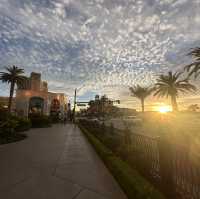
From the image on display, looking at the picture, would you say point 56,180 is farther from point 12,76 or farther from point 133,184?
point 12,76

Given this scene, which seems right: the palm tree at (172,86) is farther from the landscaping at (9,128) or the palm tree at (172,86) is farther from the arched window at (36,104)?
the arched window at (36,104)

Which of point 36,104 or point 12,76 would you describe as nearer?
point 12,76

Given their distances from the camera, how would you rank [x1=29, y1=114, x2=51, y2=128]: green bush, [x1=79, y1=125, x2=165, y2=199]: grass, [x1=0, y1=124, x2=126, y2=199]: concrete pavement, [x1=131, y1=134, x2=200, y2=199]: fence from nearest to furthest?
[x1=131, y1=134, x2=200, y2=199]: fence → [x1=79, y1=125, x2=165, y2=199]: grass → [x1=0, y1=124, x2=126, y2=199]: concrete pavement → [x1=29, y1=114, x2=51, y2=128]: green bush

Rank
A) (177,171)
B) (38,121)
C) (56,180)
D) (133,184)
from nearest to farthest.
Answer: (177,171) < (133,184) < (56,180) < (38,121)

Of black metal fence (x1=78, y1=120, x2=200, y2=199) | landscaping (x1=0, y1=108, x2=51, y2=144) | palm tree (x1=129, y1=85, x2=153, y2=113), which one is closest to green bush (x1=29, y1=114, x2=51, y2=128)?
landscaping (x1=0, y1=108, x2=51, y2=144)

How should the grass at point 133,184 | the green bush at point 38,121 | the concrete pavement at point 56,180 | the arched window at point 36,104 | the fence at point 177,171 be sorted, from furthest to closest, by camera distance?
the arched window at point 36,104
the green bush at point 38,121
the concrete pavement at point 56,180
the grass at point 133,184
the fence at point 177,171

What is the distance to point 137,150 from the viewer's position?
504 centimetres

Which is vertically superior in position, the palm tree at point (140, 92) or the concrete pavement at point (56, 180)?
the palm tree at point (140, 92)

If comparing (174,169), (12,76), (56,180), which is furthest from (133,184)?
(12,76)

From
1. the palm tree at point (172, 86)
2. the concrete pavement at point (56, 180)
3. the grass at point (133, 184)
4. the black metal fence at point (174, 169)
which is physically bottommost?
the concrete pavement at point (56, 180)

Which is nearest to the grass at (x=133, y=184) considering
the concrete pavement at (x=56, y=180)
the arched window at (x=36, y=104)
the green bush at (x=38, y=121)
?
the concrete pavement at (x=56, y=180)

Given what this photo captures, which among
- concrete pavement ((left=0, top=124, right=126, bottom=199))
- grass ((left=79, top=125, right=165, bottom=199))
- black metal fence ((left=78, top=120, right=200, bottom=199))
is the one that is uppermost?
black metal fence ((left=78, top=120, right=200, bottom=199))

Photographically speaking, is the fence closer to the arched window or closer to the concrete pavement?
the concrete pavement

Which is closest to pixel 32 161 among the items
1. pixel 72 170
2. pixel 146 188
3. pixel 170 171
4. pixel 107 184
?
pixel 72 170
